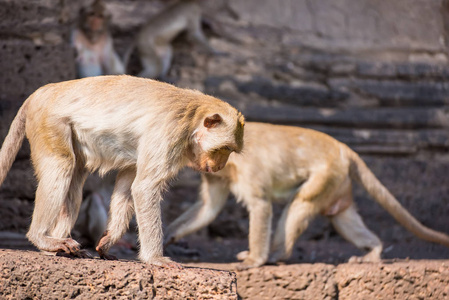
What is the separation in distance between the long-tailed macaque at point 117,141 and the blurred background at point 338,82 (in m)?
2.78

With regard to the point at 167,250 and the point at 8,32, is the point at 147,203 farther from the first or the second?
the point at 8,32

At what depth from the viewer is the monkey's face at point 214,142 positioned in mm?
4695

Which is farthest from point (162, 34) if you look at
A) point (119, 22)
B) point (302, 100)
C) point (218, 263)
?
point (218, 263)

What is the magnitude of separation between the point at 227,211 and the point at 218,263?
2182 millimetres

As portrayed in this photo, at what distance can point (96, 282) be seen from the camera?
4387 mm

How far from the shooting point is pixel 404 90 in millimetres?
9023

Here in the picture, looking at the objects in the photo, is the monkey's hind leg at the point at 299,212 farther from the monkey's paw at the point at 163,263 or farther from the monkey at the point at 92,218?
the monkey's paw at the point at 163,263

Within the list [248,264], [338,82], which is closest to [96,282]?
[248,264]

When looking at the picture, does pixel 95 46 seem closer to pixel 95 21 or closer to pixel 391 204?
pixel 95 21

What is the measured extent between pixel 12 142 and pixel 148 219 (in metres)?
1.23

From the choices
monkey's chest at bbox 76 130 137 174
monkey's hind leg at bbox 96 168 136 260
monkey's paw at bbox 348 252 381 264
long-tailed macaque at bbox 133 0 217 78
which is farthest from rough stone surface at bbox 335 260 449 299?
long-tailed macaque at bbox 133 0 217 78

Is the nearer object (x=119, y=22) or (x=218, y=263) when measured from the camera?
(x=218, y=263)

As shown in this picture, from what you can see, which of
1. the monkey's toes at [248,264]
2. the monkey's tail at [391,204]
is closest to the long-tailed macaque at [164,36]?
the monkey's tail at [391,204]

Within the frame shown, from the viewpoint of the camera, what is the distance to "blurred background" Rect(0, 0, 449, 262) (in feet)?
27.9
